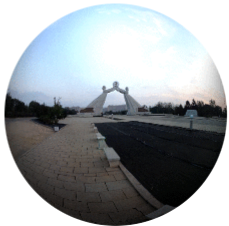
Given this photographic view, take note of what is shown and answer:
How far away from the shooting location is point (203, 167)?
1790mm

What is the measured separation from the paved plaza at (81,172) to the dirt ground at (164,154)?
0.37 ft

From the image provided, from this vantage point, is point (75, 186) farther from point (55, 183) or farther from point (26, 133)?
point (26, 133)

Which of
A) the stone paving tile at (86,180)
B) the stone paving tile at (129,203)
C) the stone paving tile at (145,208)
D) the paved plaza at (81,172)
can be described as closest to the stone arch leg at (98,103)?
the paved plaza at (81,172)

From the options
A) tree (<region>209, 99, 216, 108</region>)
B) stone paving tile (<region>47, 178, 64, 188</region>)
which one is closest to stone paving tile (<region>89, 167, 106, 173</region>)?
stone paving tile (<region>47, 178, 64, 188</region>)

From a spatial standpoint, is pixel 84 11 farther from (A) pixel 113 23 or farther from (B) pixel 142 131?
(B) pixel 142 131

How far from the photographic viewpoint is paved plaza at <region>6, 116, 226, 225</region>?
1.49 metres

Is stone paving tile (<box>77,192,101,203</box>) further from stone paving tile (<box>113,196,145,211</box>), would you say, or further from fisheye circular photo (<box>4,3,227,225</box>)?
stone paving tile (<box>113,196,145,211</box>)

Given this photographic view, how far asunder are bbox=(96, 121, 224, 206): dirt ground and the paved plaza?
111 mm

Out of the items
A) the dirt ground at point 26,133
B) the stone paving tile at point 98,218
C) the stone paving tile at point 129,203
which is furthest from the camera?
the dirt ground at point 26,133

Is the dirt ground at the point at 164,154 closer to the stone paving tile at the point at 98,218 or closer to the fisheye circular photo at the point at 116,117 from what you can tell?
the fisheye circular photo at the point at 116,117

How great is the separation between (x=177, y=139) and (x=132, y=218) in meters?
1.09

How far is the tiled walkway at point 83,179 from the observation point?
4.86 ft

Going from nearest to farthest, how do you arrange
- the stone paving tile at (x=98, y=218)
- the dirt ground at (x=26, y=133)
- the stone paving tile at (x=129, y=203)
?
the stone paving tile at (x=129, y=203)
the stone paving tile at (x=98, y=218)
the dirt ground at (x=26, y=133)

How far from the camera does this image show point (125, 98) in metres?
1.61
